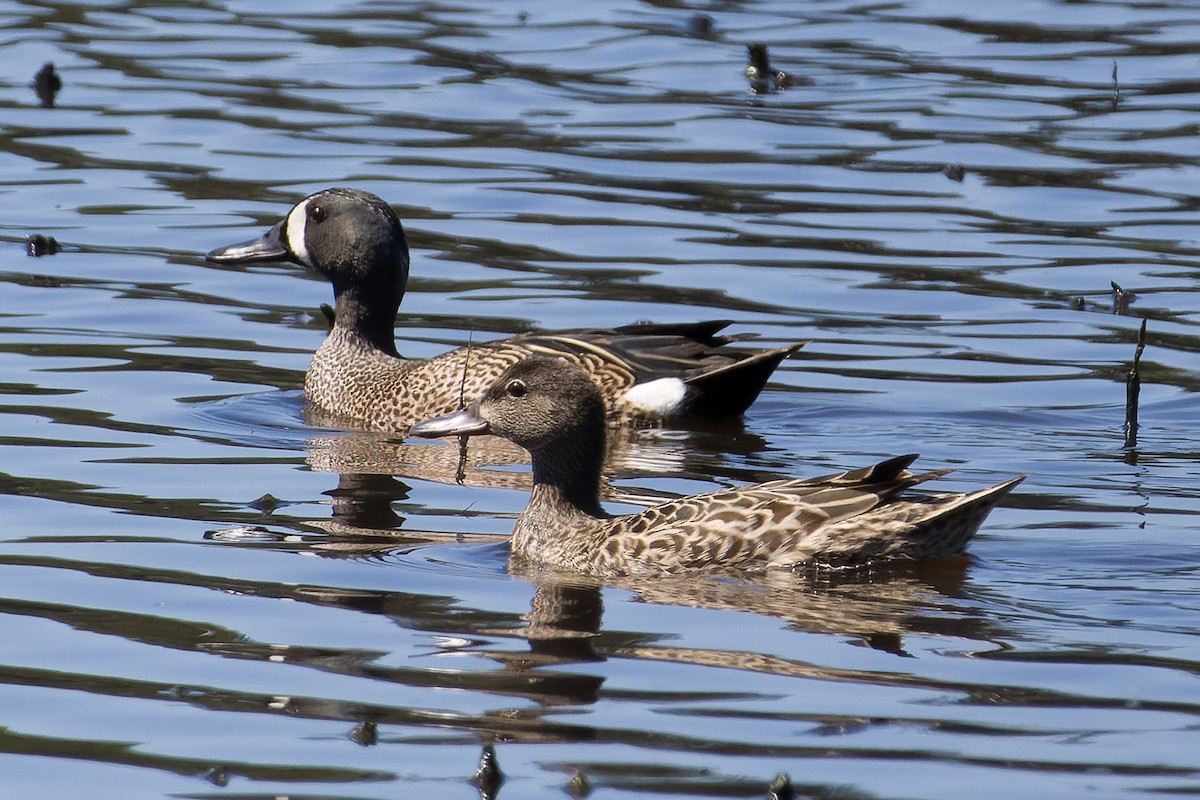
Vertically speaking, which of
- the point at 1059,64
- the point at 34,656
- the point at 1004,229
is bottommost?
the point at 34,656

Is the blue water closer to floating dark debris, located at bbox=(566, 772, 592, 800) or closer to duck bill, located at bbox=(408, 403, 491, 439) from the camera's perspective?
floating dark debris, located at bbox=(566, 772, 592, 800)

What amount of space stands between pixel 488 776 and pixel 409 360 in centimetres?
613

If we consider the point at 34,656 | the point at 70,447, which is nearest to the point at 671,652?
the point at 34,656

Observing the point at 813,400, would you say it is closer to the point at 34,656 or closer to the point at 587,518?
the point at 587,518

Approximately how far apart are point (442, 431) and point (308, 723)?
2.90 m

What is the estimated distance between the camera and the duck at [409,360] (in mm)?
10367

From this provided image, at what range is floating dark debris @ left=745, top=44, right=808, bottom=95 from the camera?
1705 centimetres

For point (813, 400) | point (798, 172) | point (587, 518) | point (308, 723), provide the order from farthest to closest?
point (798, 172), point (813, 400), point (587, 518), point (308, 723)

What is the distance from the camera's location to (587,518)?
27.1 ft

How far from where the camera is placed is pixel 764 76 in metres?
17.2

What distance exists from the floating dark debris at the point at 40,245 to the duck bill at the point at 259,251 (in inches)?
69.1

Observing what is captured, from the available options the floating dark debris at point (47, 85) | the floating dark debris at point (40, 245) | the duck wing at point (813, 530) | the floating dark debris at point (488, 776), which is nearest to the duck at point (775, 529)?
the duck wing at point (813, 530)

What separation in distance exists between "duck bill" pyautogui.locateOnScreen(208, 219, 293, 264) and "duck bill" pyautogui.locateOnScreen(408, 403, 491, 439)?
308 cm

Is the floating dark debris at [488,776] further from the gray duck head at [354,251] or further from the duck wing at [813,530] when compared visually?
the gray duck head at [354,251]
